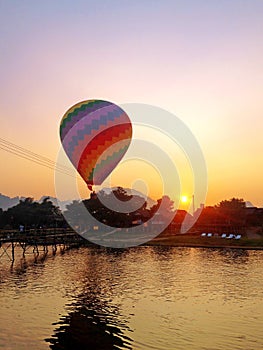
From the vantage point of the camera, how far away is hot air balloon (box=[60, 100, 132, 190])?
3306cm

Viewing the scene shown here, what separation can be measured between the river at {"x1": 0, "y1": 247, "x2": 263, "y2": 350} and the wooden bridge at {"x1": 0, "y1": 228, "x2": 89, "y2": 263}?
10723mm

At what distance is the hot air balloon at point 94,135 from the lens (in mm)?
33062

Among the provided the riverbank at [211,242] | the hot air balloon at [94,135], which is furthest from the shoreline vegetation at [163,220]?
the hot air balloon at [94,135]

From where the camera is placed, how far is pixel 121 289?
2205 cm

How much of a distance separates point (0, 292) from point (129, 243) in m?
34.1

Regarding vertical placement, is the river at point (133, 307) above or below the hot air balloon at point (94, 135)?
below

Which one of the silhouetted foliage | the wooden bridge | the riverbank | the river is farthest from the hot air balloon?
the silhouetted foliage

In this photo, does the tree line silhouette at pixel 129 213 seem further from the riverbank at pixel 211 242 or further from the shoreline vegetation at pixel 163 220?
the riverbank at pixel 211 242

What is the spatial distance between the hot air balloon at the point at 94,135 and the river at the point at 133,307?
8.93 meters

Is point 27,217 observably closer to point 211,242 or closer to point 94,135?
point 211,242

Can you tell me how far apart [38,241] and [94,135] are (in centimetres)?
2025

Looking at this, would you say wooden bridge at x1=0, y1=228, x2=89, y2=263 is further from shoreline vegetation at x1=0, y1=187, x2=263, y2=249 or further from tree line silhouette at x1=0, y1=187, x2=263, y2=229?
tree line silhouette at x1=0, y1=187, x2=263, y2=229

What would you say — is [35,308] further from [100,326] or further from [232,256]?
[232,256]

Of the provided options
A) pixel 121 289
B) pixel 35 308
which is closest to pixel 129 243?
pixel 121 289
